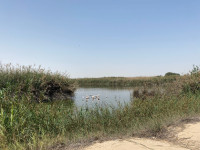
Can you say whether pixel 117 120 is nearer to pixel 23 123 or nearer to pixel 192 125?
pixel 192 125

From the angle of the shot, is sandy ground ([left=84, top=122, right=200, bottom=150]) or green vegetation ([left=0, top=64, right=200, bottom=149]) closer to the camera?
sandy ground ([left=84, top=122, right=200, bottom=150])

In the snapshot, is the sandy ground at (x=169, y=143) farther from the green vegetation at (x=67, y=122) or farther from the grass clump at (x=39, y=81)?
the grass clump at (x=39, y=81)

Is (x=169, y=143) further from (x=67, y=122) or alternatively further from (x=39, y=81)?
(x=39, y=81)

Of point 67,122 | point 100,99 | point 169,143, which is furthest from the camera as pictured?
point 100,99

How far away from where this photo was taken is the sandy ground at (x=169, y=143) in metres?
3.24

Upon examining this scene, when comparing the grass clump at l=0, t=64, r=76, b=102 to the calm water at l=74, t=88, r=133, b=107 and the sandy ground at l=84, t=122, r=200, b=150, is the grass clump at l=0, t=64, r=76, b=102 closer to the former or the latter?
the calm water at l=74, t=88, r=133, b=107

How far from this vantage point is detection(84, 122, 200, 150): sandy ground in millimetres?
3242

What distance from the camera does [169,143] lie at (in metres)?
3.74

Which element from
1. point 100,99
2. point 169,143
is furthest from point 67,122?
point 100,99

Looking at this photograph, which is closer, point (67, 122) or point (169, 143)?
point (169, 143)

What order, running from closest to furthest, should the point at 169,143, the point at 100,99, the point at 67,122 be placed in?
the point at 169,143
the point at 67,122
the point at 100,99

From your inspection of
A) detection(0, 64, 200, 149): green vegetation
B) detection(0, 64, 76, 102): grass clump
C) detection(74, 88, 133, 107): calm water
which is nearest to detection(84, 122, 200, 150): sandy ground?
detection(0, 64, 200, 149): green vegetation

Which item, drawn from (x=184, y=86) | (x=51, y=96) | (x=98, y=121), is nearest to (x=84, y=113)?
(x=98, y=121)

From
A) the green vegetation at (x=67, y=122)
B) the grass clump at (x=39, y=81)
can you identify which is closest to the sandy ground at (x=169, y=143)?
the green vegetation at (x=67, y=122)
